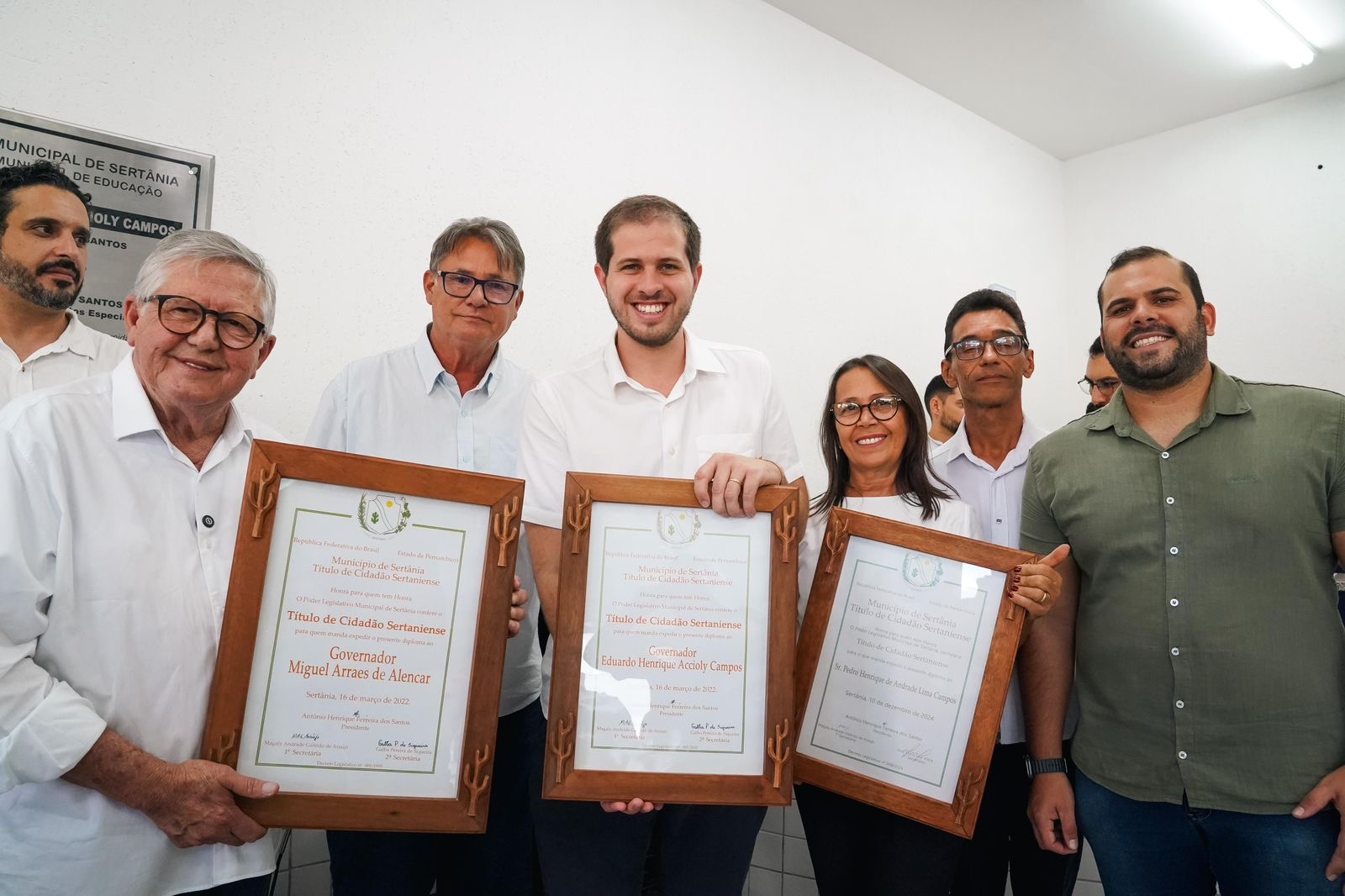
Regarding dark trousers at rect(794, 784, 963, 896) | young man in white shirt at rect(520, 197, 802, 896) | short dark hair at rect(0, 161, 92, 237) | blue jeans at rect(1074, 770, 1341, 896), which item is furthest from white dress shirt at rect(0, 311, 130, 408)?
blue jeans at rect(1074, 770, 1341, 896)

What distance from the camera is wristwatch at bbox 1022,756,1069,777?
193 cm

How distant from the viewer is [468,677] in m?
1.43

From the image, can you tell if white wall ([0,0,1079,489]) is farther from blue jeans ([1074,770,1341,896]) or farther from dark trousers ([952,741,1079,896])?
blue jeans ([1074,770,1341,896])

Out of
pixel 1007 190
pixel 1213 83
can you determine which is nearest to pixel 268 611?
pixel 1007 190

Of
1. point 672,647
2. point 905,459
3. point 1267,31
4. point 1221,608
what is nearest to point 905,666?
point 672,647

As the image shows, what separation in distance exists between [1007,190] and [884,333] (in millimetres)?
1800

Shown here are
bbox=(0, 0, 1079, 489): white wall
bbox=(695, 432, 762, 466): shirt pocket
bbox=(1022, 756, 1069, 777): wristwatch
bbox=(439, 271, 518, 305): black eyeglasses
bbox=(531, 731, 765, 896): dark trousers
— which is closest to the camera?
bbox=(531, 731, 765, 896): dark trousers

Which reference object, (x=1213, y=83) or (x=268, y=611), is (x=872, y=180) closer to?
(x=1213, y=83)

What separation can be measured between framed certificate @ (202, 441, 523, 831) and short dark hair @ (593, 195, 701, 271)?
699 millimetres

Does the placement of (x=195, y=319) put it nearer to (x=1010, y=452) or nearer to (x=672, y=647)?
(x=672, y=647)

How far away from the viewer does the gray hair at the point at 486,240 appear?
2.24m

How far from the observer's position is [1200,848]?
5.69ft

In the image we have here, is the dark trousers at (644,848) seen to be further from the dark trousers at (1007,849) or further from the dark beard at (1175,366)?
the dark beard at (1175,366)

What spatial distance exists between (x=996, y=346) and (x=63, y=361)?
2510mm
